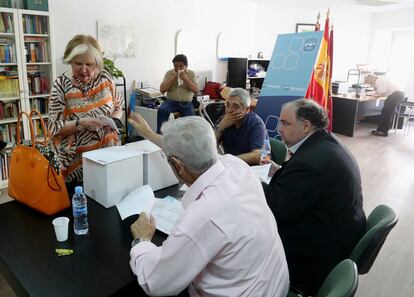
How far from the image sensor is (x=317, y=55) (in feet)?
12.6

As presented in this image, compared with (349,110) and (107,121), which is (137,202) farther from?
(349,110)

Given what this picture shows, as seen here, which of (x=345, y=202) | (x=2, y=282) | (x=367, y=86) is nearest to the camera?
(x=345, y=202)

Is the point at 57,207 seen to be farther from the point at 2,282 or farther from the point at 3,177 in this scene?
the point at 3,177

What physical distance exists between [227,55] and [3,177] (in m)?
4.49

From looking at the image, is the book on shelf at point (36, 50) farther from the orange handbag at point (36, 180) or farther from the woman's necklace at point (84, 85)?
the orange handbag at point (36, 180)

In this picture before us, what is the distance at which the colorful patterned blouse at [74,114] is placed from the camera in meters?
1.76

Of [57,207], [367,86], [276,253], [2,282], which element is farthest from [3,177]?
[367,86]

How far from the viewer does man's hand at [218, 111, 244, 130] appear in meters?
2.36

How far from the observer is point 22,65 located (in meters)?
3.61

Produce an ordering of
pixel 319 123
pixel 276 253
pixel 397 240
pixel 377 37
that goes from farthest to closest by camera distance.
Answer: pixel 377 37 → pixel 397 240 → pixel 319 123 → pixel 276 253

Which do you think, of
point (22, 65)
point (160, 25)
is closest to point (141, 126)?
point (22, 65)

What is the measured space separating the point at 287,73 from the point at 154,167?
2.94 metres

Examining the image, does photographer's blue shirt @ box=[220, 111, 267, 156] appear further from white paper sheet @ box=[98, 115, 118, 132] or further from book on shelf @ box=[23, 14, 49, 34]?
book on shelf @ box=[23, 14, 49, 34]

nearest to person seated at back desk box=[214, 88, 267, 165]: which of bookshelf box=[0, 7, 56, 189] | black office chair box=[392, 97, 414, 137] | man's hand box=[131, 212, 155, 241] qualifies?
man's hand box=[131, 212, 155, 241]
